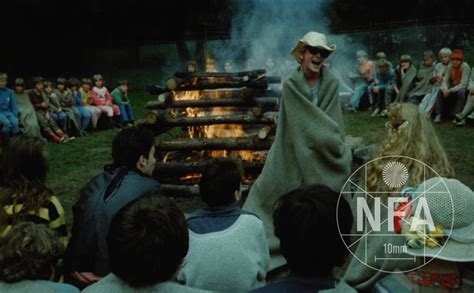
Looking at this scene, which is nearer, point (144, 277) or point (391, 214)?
point (144, 277)

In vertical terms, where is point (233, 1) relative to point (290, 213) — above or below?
above

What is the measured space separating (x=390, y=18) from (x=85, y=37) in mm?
15213

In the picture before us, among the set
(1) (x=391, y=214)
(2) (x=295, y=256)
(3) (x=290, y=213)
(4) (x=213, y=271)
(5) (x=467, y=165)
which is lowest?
(5) (x=467, y=165)

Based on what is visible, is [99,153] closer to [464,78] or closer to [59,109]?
[59,109]

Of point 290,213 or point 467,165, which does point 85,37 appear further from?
point 290,213

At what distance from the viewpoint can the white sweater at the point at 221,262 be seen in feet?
10.6

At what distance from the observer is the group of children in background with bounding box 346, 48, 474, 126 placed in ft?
40.6

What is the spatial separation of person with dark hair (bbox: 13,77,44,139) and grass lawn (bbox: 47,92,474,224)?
526 mm

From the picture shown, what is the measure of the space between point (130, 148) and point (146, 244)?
5.15ft

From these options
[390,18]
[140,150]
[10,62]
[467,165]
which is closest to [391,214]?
[140,150]

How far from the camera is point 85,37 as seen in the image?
24766mm

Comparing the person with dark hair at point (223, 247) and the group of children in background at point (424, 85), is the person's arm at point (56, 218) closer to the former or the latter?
the person with dark hair at point (223, 247)

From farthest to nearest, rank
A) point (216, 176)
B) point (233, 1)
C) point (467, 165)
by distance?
1. point (233, 1)
2. point (467, 165)
3. point (216, 176)

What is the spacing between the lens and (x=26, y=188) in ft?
11.5
